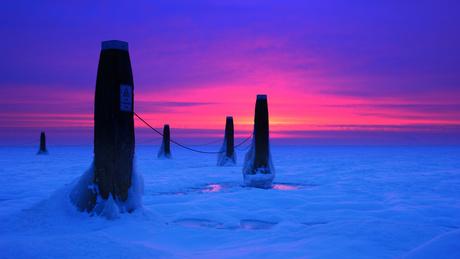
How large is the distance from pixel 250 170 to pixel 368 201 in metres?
3.30

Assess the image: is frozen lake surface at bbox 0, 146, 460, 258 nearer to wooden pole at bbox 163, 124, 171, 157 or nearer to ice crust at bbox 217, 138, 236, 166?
ice crust at bbox 217, 138, 236, 166

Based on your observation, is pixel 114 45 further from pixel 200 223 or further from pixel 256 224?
pixel 256 224

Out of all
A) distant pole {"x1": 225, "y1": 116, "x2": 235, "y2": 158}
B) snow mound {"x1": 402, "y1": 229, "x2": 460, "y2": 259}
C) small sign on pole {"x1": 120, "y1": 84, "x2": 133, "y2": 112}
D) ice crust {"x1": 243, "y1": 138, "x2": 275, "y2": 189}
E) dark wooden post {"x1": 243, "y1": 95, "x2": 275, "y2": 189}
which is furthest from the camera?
distant pole {"x1": 225, "y1": 116, "x2": 235, "y2": 158}

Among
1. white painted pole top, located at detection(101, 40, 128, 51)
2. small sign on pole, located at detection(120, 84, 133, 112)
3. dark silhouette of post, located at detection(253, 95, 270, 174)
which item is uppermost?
white painted pole top, located at detection(101, 40, 128, 51)

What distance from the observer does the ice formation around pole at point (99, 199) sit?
5.10 m

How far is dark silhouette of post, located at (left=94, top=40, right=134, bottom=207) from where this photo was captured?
520 cm

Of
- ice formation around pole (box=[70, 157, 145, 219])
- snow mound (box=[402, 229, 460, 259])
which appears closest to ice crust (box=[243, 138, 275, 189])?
ice formation around pole (box=[70, 157, 145, 219])

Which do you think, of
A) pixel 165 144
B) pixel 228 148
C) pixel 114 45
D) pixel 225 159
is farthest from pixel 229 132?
pixel 114 45

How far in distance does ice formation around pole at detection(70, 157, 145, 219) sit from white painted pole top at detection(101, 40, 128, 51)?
1893mm

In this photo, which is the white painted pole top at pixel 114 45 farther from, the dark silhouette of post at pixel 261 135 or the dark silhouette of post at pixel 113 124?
the dark silhouette of post at pixel 261 135

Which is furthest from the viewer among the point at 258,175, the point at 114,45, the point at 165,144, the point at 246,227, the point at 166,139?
the point at 165,144

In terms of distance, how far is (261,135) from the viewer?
9406 mm

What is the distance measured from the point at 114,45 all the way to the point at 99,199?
97.3 inches

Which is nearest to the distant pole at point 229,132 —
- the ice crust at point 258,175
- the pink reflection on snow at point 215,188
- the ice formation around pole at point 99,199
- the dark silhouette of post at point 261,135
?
the pink reflection on snow at point 215,188
